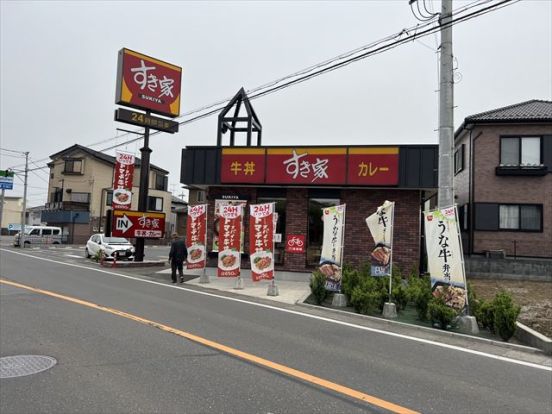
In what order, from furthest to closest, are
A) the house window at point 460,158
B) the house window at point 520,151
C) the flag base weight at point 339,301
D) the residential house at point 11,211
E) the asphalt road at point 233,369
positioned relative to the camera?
the residential house at point 11,211 < the house window at point 460,158 < the house window at point 520,151 < the flag base weight at point 339,301 < the asphalt road at point 233,369

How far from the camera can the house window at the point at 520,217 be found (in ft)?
65.4

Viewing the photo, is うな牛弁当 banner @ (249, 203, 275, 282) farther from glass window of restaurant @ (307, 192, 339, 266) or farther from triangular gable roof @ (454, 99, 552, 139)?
triangular gable roof @ (454, 99, 552, 139)

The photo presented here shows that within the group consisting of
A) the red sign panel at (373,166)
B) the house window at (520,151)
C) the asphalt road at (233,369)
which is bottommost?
the asphalt road at (233,369)

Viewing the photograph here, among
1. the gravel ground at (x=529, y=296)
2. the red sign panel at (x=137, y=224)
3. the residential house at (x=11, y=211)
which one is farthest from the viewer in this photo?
the residential house at (x=11, y=211)

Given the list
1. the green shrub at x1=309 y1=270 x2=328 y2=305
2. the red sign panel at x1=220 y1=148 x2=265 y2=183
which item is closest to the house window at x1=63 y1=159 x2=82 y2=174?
the red sign panel at x1=220 y1=148 x2=265 y2=183

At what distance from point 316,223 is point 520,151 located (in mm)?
11024

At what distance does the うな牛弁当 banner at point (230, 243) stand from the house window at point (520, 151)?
44.1ft

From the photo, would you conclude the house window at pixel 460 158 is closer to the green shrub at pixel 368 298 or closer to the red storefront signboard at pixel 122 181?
the green shrub at pixel 368 298

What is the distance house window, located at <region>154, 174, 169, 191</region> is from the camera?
169 feet

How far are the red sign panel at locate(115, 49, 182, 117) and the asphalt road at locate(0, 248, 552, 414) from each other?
1326cm

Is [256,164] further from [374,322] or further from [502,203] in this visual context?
[502,203]

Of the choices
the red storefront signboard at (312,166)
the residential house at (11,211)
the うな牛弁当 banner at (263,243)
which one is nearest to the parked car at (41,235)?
the red storefront signboard at (312,166)

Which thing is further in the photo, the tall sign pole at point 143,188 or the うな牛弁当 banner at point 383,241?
the tall sign pole at point 143,188

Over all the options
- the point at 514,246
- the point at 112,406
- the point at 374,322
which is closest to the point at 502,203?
the point at 514,246
